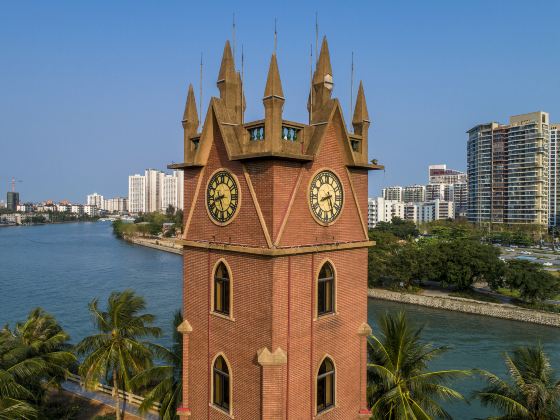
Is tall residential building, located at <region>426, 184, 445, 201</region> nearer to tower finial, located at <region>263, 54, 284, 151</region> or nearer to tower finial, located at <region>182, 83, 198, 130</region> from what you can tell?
tower finial, located at <region>182, 83, 198, 130</region>

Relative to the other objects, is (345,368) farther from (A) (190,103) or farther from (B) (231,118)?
(A) (190,103)

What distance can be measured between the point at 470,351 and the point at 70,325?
34.8 meters

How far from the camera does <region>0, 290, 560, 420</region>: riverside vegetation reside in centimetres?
1138

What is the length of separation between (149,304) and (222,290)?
130 ft

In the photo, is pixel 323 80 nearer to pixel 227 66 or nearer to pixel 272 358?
pixel 227 66

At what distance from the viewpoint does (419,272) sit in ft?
163

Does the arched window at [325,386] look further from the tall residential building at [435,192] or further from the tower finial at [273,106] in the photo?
the tall residential building at [435,192]

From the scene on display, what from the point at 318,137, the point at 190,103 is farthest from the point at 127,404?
the point at 318,137

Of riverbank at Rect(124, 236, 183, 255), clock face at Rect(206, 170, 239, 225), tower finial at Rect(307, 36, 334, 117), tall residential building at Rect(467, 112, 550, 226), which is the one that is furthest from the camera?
riverbank at Rect(124, 236, 183, 255)

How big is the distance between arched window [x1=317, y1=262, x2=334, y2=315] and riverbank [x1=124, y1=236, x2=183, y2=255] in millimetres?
94360

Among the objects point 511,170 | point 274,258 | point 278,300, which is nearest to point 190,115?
point 274,258

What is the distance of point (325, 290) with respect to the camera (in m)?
11.1

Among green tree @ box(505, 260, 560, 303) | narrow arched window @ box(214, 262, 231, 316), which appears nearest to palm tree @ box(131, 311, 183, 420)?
narrow arched window @ box(214, 262, 231, 316)

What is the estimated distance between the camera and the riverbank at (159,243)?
351 ft
